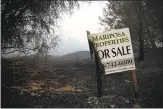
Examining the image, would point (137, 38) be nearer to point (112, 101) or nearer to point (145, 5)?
point (145, 5)

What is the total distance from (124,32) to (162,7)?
42.2 feet

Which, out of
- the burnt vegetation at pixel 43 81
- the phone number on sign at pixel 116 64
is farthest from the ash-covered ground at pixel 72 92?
the phone number on sign at pixel 116 64

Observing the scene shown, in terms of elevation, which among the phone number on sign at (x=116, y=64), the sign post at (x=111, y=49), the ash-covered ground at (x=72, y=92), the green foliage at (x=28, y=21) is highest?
the green foliage at (x=28, y=21)

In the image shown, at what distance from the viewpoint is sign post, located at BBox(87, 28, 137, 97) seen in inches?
315

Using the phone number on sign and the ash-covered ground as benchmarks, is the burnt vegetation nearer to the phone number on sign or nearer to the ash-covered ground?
the ash-covered ground

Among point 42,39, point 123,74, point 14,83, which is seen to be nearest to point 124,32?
point 42,39


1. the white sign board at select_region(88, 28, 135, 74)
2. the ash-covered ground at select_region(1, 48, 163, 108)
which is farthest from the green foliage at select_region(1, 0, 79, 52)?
the white sign board at select_region(88, 28, 135, 74)

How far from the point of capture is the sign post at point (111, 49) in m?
7.99

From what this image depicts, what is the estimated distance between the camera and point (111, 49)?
26.2ft

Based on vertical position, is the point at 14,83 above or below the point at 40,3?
below

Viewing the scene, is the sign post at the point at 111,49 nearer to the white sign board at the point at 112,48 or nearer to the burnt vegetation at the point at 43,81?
the white sign board at the point at 112,48

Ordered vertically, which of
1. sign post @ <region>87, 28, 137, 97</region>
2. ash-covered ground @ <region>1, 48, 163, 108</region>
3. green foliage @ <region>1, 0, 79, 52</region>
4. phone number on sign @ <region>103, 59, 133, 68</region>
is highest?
green foliage @ <region>1, 0, 79, 52</region>

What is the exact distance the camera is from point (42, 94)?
9109mm

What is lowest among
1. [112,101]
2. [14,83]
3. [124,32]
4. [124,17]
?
[112,101]
